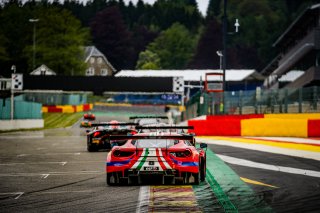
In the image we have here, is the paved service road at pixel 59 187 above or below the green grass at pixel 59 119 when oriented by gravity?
below

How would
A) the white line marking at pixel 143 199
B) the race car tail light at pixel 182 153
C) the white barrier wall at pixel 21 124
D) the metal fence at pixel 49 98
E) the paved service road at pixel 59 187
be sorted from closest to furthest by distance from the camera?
the white line marking at pixel 143 199, the paved service road at pixel 59 187, the race car tail light at pixel 182 153, the white barrier wall at pixel 21 124, the metal fence at pixel 49 98

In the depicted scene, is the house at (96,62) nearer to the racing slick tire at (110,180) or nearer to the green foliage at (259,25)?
the green foliage at (259,25)

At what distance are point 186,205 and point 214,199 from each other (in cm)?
74

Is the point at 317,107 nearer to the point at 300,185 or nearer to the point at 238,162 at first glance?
the point at 238,162

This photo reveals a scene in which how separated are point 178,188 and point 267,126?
17.3 m

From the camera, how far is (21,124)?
47.5m

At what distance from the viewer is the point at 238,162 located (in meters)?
16.9

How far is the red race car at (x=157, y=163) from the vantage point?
11.7 meters

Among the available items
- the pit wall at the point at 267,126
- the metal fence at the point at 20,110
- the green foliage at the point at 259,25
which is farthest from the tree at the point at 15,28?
the pit wall at the point at 267,126

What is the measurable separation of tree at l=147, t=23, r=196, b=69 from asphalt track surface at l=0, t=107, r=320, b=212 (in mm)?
145160

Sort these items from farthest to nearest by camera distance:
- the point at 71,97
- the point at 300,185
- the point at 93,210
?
the point at 71,97, the point at 300,185, the point at 93,210

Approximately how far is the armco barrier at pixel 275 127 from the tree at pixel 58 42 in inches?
2723

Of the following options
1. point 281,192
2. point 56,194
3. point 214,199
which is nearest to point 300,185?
point 281,192

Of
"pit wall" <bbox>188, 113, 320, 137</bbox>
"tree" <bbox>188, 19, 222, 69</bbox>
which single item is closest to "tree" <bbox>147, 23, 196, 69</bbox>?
"tree" <bbox>188, 19, 222, 69</bbox>
